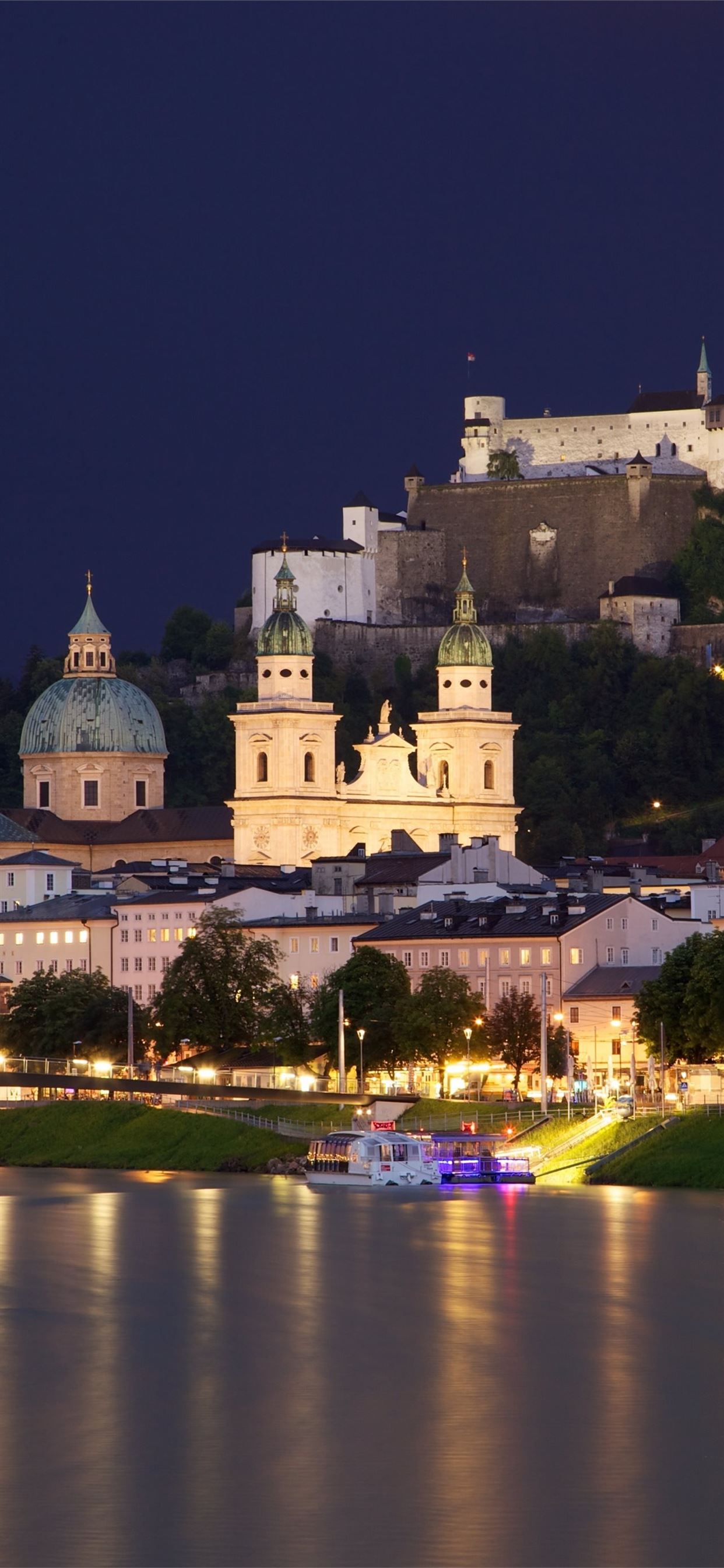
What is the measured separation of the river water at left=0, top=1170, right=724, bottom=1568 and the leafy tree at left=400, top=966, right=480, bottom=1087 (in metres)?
16.1

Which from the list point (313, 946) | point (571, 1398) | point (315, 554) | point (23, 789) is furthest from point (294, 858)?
point (571, 1398)

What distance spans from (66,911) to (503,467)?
52646mm

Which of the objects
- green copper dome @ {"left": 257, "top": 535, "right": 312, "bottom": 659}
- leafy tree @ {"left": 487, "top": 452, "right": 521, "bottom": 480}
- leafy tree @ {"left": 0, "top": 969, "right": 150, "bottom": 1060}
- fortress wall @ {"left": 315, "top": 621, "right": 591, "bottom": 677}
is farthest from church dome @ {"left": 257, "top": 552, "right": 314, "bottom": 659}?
leafy tree @ {"left": 487, "top": 452, "right": 521, "bottom": 480}

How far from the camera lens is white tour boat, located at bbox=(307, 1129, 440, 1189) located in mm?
60469

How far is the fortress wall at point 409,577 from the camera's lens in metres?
139

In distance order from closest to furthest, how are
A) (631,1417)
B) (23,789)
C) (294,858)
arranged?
(631,1417) → (294,858) → (23,789)

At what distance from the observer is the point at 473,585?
13938 cm

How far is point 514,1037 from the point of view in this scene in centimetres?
7181

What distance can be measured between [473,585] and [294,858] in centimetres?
4034

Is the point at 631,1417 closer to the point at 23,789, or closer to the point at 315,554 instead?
the point at 23,789

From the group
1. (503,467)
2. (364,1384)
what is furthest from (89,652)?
(364,1384)

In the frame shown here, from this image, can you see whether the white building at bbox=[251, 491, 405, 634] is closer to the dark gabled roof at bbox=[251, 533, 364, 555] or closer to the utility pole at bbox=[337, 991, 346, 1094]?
the dark gabled roof at bbox=[251, 533, 364, 555]

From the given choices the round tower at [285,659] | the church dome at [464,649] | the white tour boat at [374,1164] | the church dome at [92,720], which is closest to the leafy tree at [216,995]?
the white tour boat at [374,1164]

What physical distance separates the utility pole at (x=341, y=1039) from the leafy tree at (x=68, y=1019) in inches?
305
